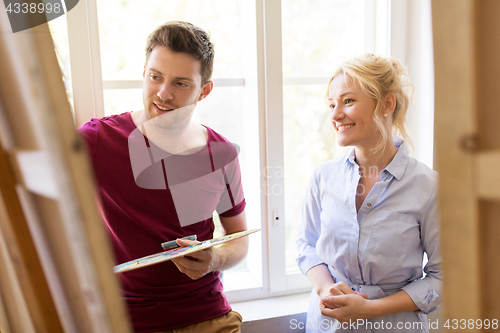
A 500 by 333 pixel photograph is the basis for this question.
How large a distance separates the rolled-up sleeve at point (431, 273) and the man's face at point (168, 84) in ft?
3.31

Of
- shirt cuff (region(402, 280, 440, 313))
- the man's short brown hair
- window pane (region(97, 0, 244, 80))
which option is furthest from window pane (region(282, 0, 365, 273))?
shirt cuff (region(402, 280, 440, 313))

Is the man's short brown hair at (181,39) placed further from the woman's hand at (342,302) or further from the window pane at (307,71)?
the woman's hand at (342,302)

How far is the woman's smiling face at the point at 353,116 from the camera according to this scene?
1.33 m

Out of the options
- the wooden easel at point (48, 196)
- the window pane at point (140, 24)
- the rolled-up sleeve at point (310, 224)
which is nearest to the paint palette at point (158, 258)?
the wooden easel at point (48, 196)

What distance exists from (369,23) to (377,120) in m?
0.81

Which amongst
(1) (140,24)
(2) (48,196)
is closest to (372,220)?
(2) (48,196)

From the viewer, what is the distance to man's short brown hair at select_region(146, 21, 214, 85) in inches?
51.1

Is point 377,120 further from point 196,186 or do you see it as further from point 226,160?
point 196,186

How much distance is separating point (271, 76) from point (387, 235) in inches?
35.1

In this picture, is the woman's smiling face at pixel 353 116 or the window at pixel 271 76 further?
the window at pixel 271 76

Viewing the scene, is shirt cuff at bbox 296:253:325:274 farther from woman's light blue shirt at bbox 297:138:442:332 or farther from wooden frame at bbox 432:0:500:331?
wooden frame at bbox 432:0:500:331

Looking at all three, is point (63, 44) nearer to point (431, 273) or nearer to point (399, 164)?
point (399, 164)

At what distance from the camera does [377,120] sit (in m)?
1.33

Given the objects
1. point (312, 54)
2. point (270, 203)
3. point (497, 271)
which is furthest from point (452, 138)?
point (312, 54)
